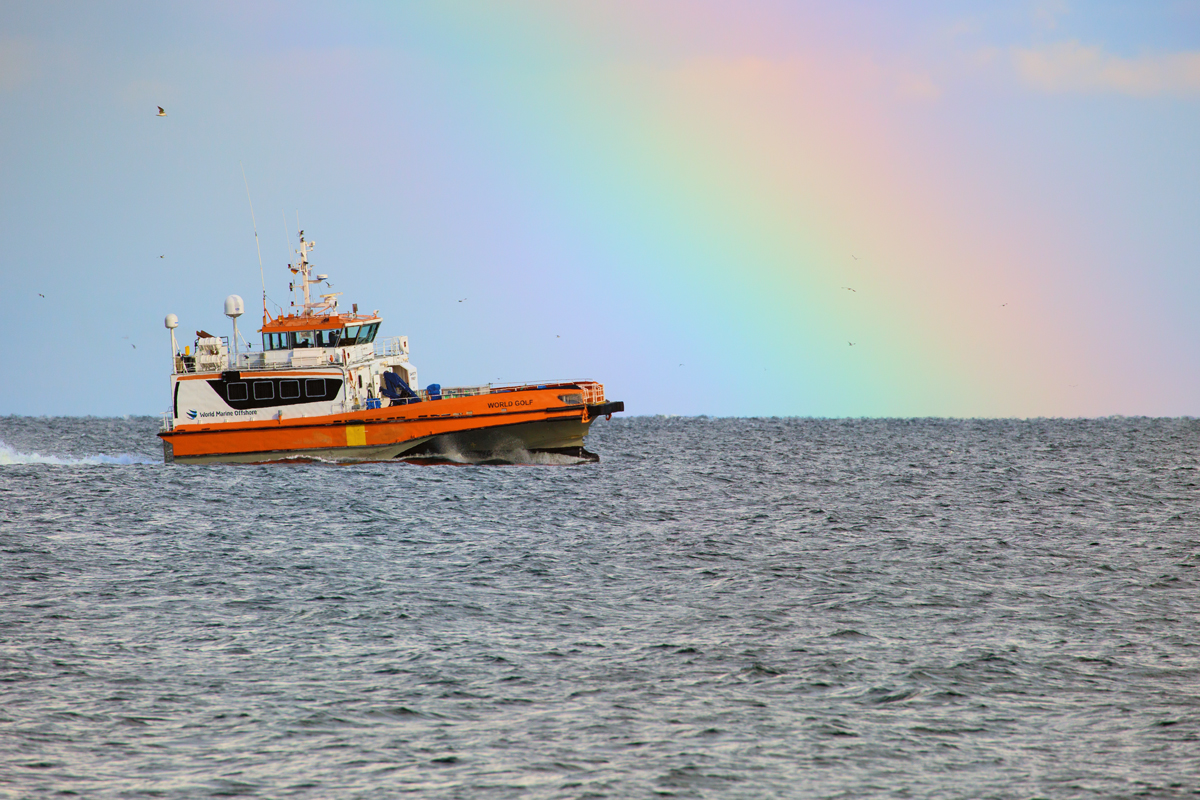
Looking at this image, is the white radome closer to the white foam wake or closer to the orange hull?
the orange hull

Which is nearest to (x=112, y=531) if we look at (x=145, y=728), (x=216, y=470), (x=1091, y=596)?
(x=216, y=470)

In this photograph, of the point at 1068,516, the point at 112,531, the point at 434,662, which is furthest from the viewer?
the point at 1068,516

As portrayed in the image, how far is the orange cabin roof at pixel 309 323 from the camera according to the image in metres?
31.8

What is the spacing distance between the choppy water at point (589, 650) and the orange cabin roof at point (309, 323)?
25.2ft

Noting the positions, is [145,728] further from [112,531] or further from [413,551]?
[112,531]

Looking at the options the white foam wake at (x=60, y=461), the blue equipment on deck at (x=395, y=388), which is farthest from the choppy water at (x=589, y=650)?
the white foam wake at (x=60, y=461)

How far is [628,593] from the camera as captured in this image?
15.6 metres

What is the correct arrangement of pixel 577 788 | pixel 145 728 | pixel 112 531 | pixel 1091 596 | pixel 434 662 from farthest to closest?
1. pixel 112 531
2. pixel 1091 596
3. pixel 434 662
4. pixel 145 728
5. pixel 577 788

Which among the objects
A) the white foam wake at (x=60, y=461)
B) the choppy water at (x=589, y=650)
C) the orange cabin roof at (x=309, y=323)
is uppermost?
the orange cabin roof at (x=309, y=323)

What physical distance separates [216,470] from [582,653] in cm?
2311

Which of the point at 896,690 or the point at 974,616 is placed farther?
the point at 974,616

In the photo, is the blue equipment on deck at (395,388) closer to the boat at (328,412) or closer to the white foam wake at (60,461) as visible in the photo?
the boat at (328,412)

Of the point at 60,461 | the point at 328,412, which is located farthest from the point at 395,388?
the point at 60,461

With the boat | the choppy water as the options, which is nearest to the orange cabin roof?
the boat
